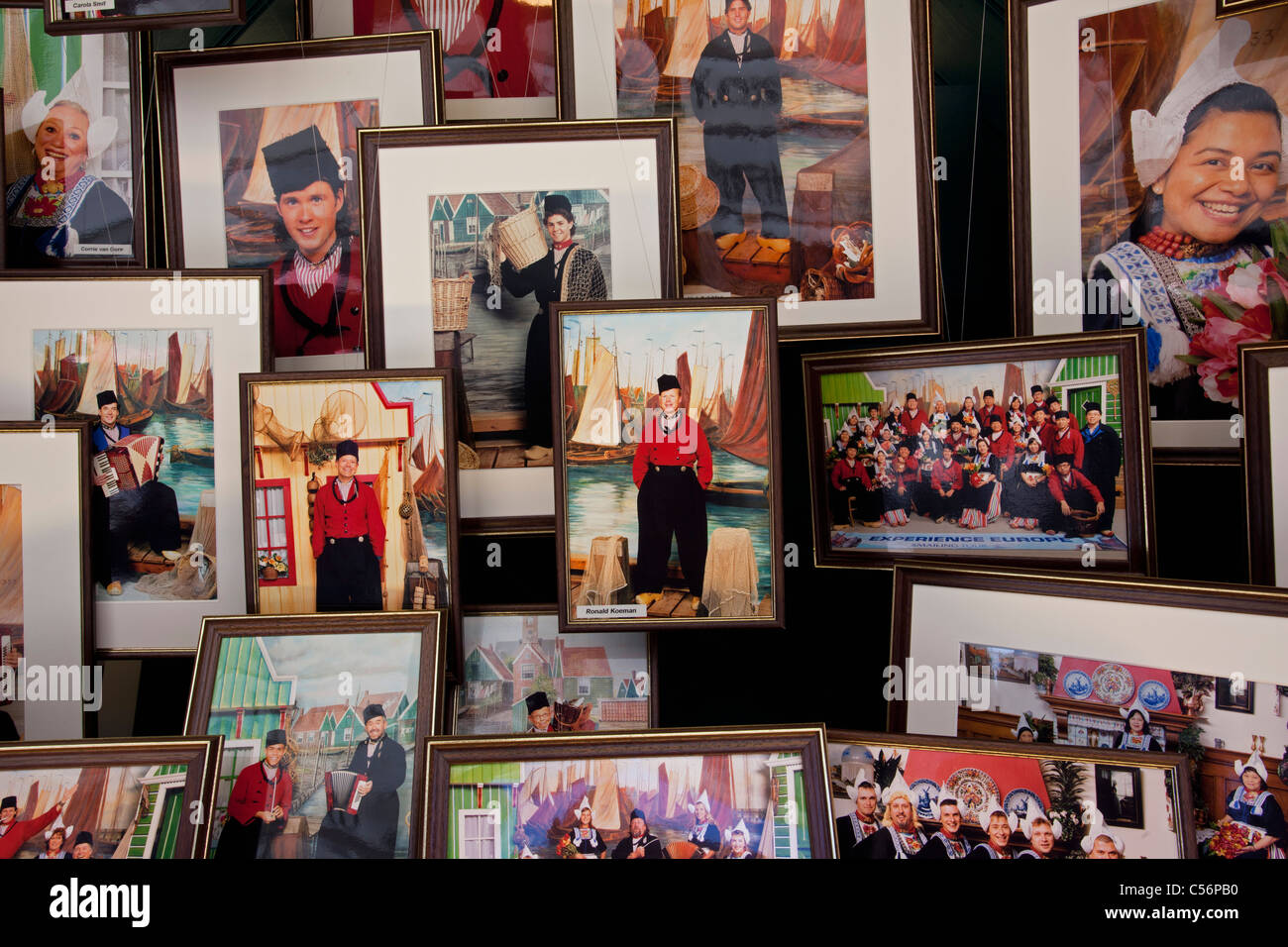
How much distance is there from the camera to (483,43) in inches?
96.5

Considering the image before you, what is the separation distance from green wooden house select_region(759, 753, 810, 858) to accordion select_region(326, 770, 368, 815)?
32.4 inches

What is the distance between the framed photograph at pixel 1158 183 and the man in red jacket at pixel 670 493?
875 millimetres

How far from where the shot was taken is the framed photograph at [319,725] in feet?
6.44

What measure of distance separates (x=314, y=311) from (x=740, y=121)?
1.15 m

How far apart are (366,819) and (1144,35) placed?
2.40 m

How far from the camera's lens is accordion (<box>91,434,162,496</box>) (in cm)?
226

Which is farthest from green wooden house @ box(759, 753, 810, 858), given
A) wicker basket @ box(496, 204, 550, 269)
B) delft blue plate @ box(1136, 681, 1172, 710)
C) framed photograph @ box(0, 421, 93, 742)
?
framed photograph @ box(0, 421, 93, 742)

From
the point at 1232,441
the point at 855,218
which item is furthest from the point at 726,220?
the point at 1232,441

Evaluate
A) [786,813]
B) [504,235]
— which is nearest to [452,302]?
[504,235]

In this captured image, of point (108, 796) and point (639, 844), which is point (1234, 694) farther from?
point (108, 796)

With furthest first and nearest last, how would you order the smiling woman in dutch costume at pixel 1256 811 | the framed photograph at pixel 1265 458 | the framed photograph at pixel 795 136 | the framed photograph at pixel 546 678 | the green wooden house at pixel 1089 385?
the framed photograph at pixel 795 136
the framed photograph at pixel 546 678
the green wooden house at pixel 1089 385
the framed photograph at pixel 1265 458
the smiling woman in dutch costume at pixel 1256 811

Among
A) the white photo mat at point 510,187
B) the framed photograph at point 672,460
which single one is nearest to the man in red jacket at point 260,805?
the framed photograph at point 672,460

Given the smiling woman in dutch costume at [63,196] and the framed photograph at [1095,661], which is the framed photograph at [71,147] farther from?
the framed photograph at [1095,661]

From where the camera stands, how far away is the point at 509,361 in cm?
234
